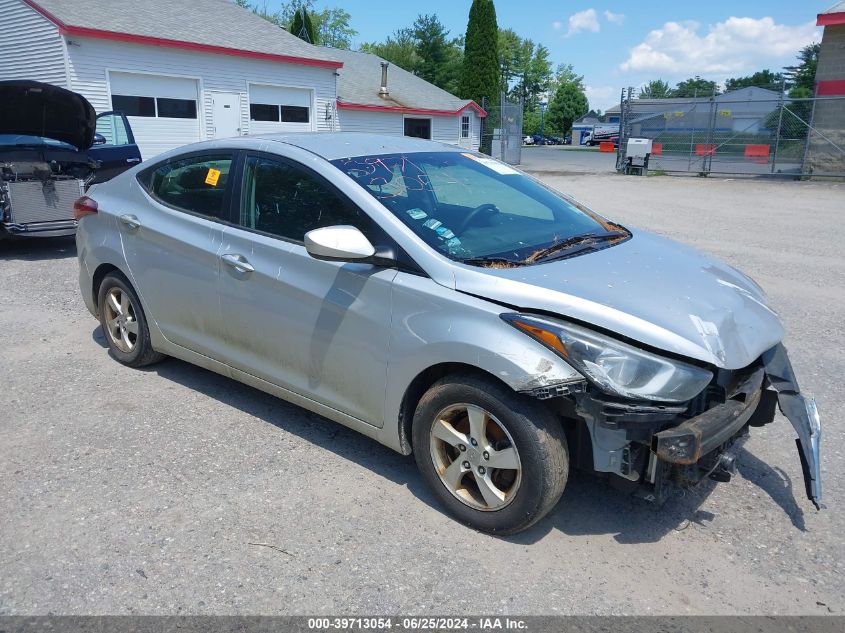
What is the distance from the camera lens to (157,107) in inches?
773

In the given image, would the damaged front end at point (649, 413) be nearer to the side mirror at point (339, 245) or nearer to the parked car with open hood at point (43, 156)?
the side mirror at point (339, 245)

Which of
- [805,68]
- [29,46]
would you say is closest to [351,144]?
[29,46]

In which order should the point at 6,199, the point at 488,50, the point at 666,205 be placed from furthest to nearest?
the point at 488,50
the point at 666,205
the point at 6,199

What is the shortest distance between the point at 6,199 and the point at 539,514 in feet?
28.3

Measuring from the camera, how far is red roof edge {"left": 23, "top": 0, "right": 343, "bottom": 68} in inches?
683

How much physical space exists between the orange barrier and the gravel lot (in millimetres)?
22563

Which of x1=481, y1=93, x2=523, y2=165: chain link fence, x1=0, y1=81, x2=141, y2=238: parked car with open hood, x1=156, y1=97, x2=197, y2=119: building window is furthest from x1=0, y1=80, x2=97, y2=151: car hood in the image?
x1=481, y1=93, x2=523, y2=165: chain link fence

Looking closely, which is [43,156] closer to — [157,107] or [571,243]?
[571,243]

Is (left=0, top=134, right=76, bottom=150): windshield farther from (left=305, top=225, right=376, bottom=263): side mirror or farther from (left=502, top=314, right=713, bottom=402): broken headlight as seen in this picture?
(left=502, top=314, right=713, bottom=402): broken headlight

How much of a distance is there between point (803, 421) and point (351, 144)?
271 cm

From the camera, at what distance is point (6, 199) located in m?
8.91

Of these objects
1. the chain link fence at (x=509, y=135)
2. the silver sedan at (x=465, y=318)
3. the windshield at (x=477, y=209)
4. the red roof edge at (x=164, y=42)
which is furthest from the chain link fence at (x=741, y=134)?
the silver sedan at (x=465, y=318)

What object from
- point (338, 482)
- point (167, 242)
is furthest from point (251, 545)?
point (167, 242)

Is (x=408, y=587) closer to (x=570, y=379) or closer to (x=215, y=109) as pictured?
(x=570, y=379)
